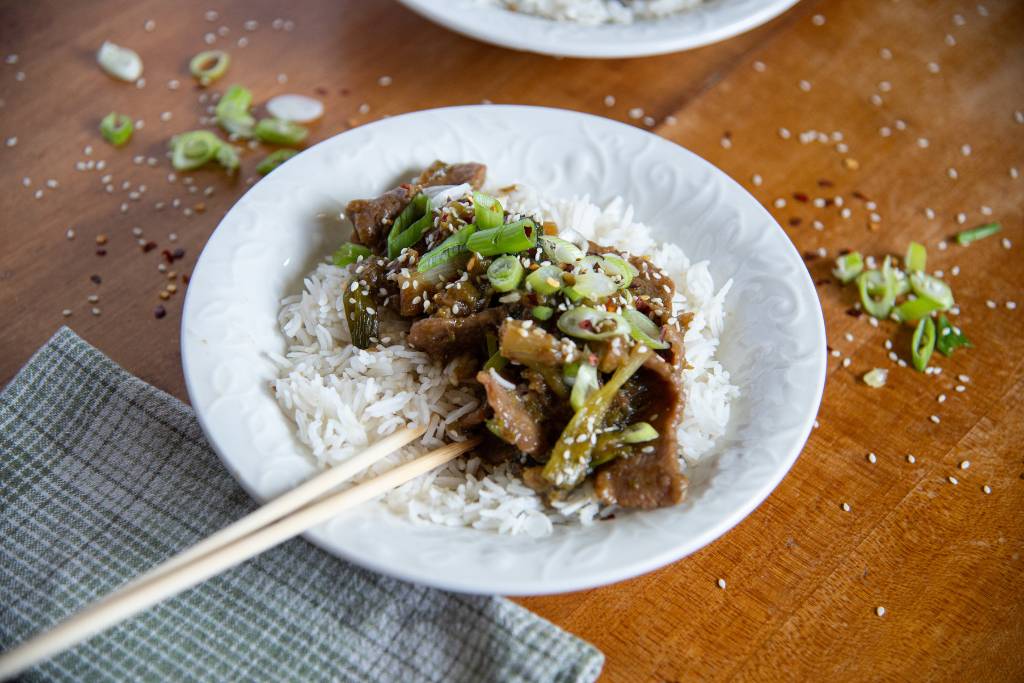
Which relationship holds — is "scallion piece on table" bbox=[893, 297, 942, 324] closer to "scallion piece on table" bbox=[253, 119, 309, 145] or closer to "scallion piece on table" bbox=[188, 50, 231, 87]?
"scallion piece on table" bbox=[253, 119, 309, 145]

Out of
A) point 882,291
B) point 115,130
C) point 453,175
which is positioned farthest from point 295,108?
point 882,291

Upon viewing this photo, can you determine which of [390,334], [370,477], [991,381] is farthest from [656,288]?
[991,381]

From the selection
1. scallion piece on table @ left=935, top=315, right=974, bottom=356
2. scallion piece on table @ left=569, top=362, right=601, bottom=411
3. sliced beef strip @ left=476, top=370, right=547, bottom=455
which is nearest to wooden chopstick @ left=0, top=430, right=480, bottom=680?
sliced beef strip @ left=476, top=370, right=547, bottom=455

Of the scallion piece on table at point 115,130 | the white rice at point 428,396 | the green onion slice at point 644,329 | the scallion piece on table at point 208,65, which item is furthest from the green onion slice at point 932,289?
the scallion piece on table at point 115,130

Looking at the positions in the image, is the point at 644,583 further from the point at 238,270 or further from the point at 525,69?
the point at 525,69

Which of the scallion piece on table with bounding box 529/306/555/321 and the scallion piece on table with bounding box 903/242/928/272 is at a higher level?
the scallion piece on table with bounding box 529/306/555/321

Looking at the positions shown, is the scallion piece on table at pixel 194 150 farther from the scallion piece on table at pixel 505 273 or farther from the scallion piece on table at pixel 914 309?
the scallion piece on table at pixel 914 309
